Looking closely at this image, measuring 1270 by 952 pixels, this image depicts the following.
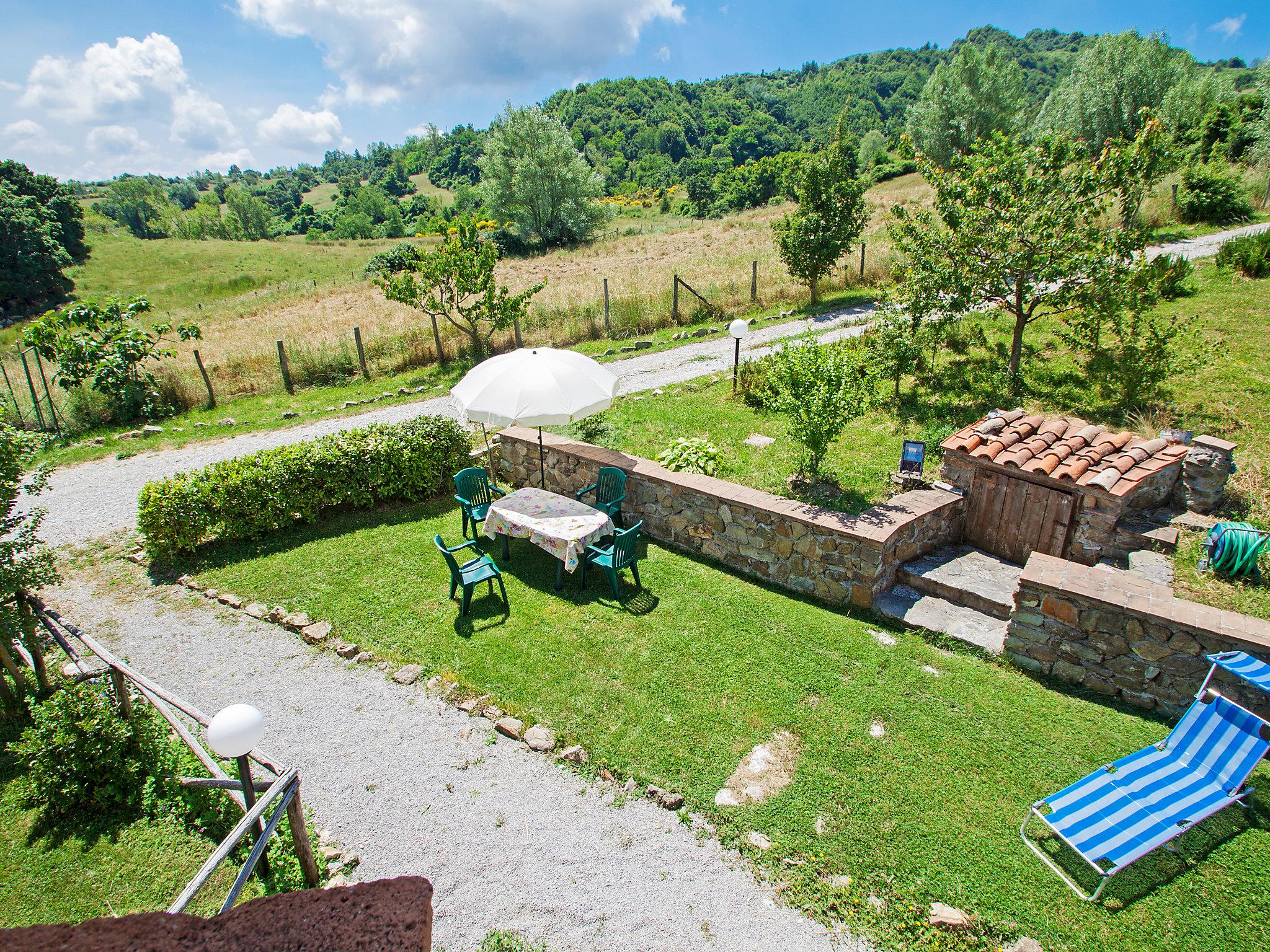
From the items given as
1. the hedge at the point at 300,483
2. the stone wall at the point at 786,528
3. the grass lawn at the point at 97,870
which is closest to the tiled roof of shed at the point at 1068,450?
the stone wall at the point at 786,528

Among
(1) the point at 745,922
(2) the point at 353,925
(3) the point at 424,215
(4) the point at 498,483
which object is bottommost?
(1) the point at 745,922

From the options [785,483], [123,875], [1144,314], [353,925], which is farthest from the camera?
[1144,314]

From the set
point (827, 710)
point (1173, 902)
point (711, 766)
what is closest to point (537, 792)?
point (711, 766)

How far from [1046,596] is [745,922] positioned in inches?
161

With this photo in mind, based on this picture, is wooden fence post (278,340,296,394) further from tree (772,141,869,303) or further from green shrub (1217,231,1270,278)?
green shrub (1217,231,1270,278)

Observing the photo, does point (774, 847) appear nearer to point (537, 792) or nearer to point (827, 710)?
point (827, 710)

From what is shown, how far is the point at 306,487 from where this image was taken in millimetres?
9609

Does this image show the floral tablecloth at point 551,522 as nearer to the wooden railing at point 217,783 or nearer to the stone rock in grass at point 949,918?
the wooden railing at point 217,783

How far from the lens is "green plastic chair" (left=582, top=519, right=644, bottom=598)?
744 cm

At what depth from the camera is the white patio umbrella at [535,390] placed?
7.98m

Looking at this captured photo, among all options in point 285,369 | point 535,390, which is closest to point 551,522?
point 535,390

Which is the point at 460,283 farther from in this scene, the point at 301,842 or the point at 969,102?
the point at 969,102

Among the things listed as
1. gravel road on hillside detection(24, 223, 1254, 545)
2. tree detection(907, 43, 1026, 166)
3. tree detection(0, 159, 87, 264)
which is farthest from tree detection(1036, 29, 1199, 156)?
tree detection(0, 159, 87, 264)

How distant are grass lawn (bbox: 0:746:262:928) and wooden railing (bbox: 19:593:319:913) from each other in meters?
0.26
